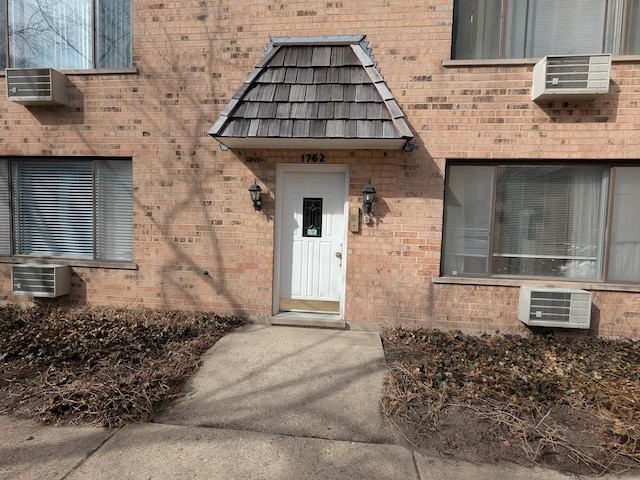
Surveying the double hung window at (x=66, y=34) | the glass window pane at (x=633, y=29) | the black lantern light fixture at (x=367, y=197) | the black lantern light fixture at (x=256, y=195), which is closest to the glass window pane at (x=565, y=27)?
the glass window pane at (x=633, y=29)

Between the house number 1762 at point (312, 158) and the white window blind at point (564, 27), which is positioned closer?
the white window blind at point (564, 27)

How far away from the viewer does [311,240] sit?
17.1 ft

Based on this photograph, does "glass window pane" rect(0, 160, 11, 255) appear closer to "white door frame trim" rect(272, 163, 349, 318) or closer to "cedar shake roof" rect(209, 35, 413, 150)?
"cedar shake roof" rect(209, 35, 413, 150)

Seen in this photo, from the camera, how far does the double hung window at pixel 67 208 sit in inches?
215

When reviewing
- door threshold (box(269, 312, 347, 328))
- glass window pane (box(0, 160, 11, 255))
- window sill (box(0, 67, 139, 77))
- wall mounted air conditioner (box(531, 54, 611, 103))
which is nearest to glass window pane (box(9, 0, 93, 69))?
window sill (box(0, 67, 139, 77))

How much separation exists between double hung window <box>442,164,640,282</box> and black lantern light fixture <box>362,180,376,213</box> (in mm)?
1119

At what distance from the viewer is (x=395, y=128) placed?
163 inches

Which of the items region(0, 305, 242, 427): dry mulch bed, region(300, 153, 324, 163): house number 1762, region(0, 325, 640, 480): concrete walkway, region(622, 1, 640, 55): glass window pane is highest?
region(622, 1, 640, 55): glass window pane

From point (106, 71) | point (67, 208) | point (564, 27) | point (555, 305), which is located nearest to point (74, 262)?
point (67, 208)

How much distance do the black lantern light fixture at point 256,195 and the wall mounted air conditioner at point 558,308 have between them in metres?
3.82

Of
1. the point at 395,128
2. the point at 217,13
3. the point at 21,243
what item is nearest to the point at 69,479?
the point at 395,128

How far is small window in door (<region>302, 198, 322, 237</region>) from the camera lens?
5.17 metres

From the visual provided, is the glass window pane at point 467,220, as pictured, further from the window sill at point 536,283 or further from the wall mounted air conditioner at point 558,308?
the wall mounted air conditioner at point 558,308

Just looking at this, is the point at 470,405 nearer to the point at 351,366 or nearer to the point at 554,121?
the point at 351,366
